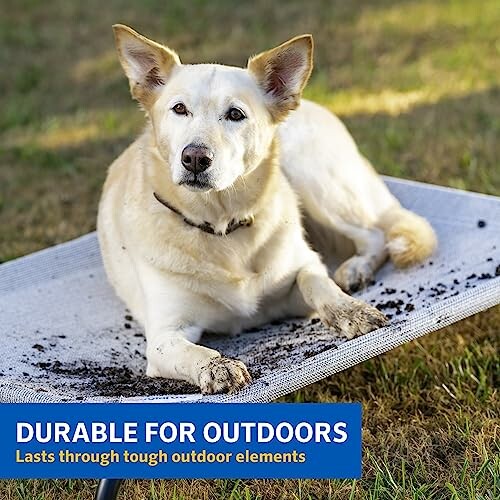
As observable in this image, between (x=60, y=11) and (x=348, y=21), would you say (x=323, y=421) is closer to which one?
(x=348, y=21)

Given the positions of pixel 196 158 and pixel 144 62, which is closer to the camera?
pixel 196 158

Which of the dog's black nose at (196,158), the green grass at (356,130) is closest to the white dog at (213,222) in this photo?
the dog's black nose at (196,158)

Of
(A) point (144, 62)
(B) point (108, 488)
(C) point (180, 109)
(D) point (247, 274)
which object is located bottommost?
(B) point (108, 488)

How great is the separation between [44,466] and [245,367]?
59 centimetres

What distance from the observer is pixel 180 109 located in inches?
109

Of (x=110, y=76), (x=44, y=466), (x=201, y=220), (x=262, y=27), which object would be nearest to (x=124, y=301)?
(x=201, y=220)

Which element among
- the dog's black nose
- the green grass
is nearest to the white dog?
the dog's black nose

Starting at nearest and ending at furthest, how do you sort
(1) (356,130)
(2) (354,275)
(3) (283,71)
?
(3) (283,71)
(2) (354,275)
(1) (356,130)

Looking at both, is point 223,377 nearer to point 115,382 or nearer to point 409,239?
point 115,382

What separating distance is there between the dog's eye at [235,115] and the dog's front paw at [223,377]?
703 millimetres

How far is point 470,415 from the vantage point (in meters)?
2.82

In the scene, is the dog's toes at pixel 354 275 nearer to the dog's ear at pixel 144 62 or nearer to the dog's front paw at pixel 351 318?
the dog's front paw at pixel 351 318

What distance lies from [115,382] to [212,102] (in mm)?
847

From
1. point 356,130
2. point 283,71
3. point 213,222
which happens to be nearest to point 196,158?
point 213,222
